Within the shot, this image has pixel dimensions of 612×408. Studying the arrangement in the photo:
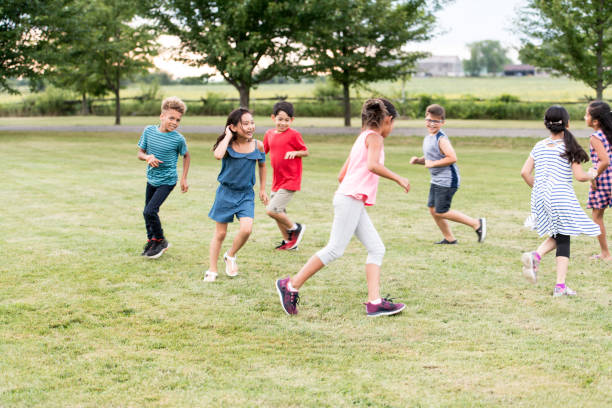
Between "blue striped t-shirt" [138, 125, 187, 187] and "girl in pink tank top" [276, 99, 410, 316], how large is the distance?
254 cm

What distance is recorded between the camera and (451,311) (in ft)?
18.5

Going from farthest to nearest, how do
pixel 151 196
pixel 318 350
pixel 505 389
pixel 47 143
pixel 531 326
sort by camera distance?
pixel 47 143, pixel 151 196, pixel 531 326, pixel 318 350, pixel 505 389

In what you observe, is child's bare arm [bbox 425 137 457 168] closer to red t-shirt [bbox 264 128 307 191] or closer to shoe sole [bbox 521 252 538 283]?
red t-shirt [bbox 264 128 307 191]

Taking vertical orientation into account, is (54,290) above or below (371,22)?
below

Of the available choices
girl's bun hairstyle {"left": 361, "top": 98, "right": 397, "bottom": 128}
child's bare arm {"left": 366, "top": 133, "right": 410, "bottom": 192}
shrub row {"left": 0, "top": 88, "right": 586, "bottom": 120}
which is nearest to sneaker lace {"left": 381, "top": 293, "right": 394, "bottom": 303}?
child's bare arm {"left": 366, "top": 133, "right": 410, "bottom": 192}

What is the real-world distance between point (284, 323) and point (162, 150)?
3.01m

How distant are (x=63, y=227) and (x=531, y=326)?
6.67m

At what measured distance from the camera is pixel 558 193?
6227 mm

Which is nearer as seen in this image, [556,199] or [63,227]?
[556,199]

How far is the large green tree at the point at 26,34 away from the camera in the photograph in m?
28.5

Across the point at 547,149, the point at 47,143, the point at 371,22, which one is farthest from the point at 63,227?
the point at 371,22

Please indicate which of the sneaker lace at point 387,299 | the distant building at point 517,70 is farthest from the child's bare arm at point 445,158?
the distant building at point 517,70

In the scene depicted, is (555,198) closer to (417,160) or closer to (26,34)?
(417,160)

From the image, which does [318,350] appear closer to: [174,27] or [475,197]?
[475,197]
